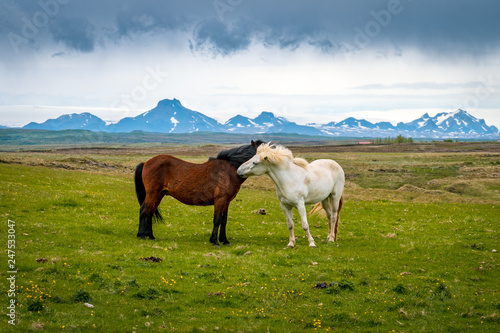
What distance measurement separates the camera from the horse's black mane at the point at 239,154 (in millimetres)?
16656

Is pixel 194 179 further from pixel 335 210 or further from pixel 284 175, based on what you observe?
pixel 335 210

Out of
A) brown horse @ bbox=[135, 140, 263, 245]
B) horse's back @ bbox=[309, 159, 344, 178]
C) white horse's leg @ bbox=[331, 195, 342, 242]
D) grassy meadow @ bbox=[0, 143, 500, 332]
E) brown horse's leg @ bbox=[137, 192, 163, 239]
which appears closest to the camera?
grassy meadow @ bbox=[0, 143, 500, 332]

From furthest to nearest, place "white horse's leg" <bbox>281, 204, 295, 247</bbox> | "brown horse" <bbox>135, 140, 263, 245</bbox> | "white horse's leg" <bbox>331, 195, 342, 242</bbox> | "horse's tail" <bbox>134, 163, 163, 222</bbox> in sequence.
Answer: "white horse's leg" <bbox>331, 195, 342, 242</bbox>, "horse's tail" <bbox>134, 163, 163, 222</bbox>, "brown horse" <bbox>135, 140, 263, 245</bbox>, "white horse's leg" <bbox>281, 204, 295, 247</bbox>

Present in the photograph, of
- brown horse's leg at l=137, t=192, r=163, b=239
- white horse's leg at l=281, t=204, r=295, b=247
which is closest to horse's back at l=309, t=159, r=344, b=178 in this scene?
white horse's leg at l=281, t=204, r=295, b=247

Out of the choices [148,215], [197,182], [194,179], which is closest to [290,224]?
[197,182]

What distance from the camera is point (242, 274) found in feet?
39.7

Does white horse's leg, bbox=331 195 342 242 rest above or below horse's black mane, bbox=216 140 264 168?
below

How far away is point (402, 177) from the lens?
61781 millimetres

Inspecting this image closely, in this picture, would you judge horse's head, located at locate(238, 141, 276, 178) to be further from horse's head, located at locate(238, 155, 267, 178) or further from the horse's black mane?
the horse's black mane

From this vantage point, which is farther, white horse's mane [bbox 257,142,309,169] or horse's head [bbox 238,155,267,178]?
horse's head [bbox 238,155,267,178]

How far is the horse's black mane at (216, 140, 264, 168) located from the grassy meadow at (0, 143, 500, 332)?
139 inches

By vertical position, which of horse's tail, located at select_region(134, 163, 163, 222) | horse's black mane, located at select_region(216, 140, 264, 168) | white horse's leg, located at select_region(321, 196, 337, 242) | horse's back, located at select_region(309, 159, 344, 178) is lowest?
white horse's leg, located at select_region(321, 196, 337, 242)

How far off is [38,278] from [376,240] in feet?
44.8

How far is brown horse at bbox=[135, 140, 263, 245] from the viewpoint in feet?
53.1
